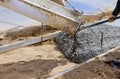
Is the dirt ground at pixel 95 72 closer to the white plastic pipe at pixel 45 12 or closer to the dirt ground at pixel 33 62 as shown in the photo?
the dirt ground at pixel 33 62

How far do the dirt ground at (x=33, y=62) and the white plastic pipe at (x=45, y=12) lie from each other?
3.16ft

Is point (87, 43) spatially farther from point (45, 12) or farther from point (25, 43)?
point (45, 12)

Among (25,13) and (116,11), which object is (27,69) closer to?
(25,13)

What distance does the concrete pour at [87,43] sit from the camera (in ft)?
24.2

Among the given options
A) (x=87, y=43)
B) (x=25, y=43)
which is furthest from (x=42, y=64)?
(x=87, y=43)

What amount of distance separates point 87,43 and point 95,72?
5.91 feet

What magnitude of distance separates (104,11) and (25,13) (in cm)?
460

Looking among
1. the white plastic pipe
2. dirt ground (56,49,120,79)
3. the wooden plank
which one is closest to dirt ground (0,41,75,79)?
the wooden plank

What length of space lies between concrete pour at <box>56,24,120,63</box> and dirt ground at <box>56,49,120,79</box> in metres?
0.76

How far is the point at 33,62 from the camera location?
716cm

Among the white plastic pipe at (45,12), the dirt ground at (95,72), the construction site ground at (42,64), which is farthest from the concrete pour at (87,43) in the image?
the dirt ground at (95,72)

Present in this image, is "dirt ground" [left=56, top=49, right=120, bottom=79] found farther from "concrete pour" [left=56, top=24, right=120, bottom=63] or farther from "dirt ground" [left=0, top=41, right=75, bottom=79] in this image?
"concrete pour" [left=56, top=24, right=120, bottom=63]

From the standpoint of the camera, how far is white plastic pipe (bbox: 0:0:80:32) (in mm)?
6000

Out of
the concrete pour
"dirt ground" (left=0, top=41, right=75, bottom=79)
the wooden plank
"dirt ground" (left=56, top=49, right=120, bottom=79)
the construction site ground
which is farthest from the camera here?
the wooden plank
